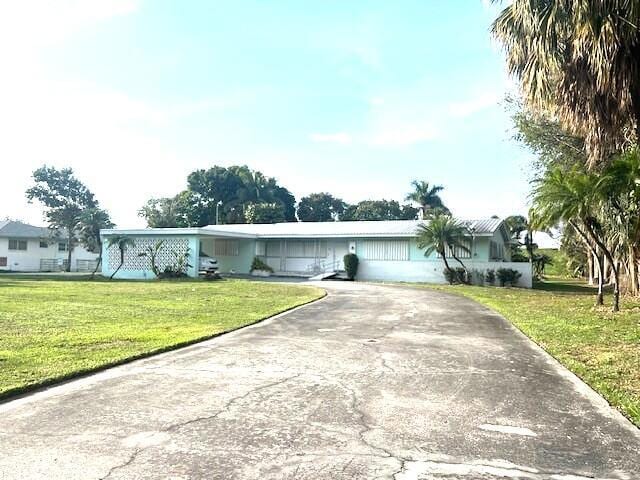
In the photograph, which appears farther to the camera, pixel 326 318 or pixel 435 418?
pixel 326 318

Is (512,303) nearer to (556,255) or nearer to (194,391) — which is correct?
(194,391)

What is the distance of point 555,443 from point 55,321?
10.1 metres

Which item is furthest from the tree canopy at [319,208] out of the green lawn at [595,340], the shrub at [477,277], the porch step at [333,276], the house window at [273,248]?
the green lawn at [595,340]

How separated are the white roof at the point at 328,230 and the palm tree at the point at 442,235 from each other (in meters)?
1.30

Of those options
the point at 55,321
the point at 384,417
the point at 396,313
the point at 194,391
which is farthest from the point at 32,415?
the point at 396,313

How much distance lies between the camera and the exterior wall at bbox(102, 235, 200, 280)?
31031mm

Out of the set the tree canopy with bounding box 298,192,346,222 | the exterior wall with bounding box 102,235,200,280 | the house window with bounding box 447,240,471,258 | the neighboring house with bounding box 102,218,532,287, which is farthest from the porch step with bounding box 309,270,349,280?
the tree canopy with bounding box 298,192,346,222

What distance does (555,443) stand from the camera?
4.34 metres

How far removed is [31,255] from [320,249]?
92.0ft

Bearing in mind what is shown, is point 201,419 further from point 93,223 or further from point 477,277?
point 93,223

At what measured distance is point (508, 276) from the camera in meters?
27.6

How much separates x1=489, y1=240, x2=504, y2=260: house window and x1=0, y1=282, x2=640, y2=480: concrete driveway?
22.6 metres

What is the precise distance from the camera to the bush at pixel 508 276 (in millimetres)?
27609

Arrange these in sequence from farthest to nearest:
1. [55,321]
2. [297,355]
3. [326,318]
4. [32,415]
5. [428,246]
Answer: [428,246], [326,318], [55,321], [297,355], [32,415]
